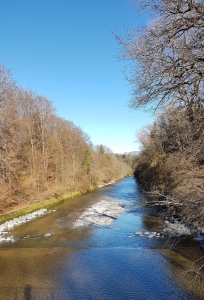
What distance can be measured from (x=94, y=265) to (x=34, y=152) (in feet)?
62.0

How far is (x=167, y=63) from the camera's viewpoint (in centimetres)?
381

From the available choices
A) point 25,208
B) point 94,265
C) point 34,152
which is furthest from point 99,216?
point 34,152

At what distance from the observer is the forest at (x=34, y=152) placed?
19.5m

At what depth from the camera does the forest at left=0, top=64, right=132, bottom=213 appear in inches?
766

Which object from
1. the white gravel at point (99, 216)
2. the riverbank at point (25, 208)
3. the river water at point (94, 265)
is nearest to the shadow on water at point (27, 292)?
the river water at point (94, 265)

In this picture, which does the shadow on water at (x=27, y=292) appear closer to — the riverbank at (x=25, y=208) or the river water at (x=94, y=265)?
the river water at (x=94, y=265)

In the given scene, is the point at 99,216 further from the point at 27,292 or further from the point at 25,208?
the point at 27,292

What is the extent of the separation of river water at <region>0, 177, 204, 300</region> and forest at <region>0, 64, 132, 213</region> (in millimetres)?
7319

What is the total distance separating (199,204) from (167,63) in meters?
2.30

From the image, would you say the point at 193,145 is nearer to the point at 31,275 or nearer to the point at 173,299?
the point at 173,299

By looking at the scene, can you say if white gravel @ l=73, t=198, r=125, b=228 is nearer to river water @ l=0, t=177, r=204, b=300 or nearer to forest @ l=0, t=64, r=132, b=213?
river water @ l=0, t=177, r=204, b=300

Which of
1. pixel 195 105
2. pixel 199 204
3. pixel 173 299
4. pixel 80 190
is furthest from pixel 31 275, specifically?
pixel 80 190

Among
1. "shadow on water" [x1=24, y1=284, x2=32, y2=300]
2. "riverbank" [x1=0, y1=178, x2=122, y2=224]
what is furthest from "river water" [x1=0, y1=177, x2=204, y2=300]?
"riverbank" [x1=0, y1=178, x2=122, y2=224]

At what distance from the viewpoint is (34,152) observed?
26438 mm
